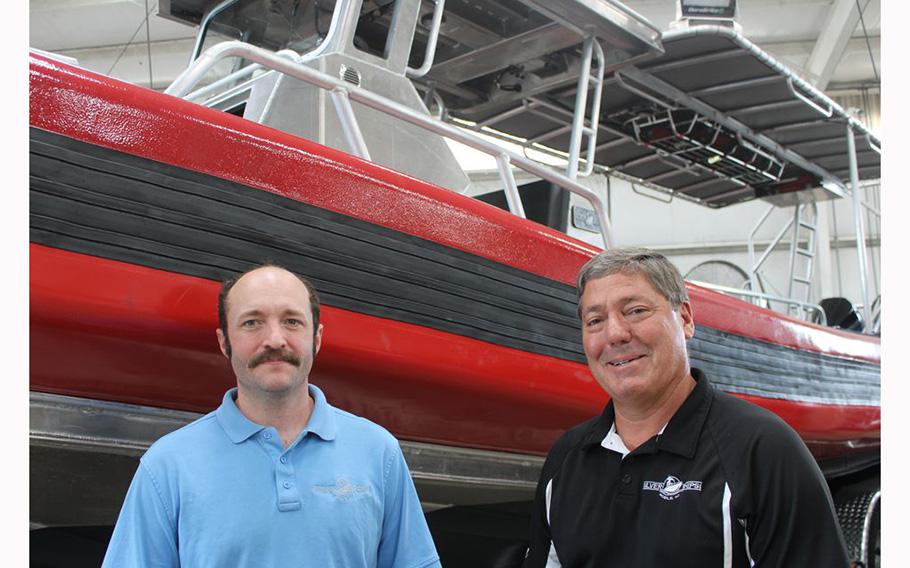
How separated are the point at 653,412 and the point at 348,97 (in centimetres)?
129

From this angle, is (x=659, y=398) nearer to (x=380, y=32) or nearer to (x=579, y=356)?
(x=579, y=356)

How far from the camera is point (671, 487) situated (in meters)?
1.42

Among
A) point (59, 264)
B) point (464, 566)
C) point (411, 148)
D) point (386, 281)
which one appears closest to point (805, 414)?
point (464, 566)

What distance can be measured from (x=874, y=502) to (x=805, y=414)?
436 millimetres

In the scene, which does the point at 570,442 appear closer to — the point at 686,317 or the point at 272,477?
the point at 686,317

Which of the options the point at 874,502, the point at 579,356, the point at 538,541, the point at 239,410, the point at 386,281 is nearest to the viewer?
the point at 239,410

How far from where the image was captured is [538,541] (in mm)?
1641

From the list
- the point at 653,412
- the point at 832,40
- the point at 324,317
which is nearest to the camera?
the point at 653,412

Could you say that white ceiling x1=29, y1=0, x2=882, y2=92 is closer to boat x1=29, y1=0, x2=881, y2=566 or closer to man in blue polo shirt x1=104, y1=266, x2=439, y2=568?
boat x1=29, y1=0, x2=881, y2=566

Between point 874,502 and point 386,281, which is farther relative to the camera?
point 874,502

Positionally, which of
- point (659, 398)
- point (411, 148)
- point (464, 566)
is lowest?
point (464, 566)

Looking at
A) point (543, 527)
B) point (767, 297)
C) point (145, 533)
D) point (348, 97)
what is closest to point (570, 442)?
point (543, 527)

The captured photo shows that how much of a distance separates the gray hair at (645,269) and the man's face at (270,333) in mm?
566

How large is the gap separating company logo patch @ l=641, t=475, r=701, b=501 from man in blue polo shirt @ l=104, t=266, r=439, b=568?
0.46 m
